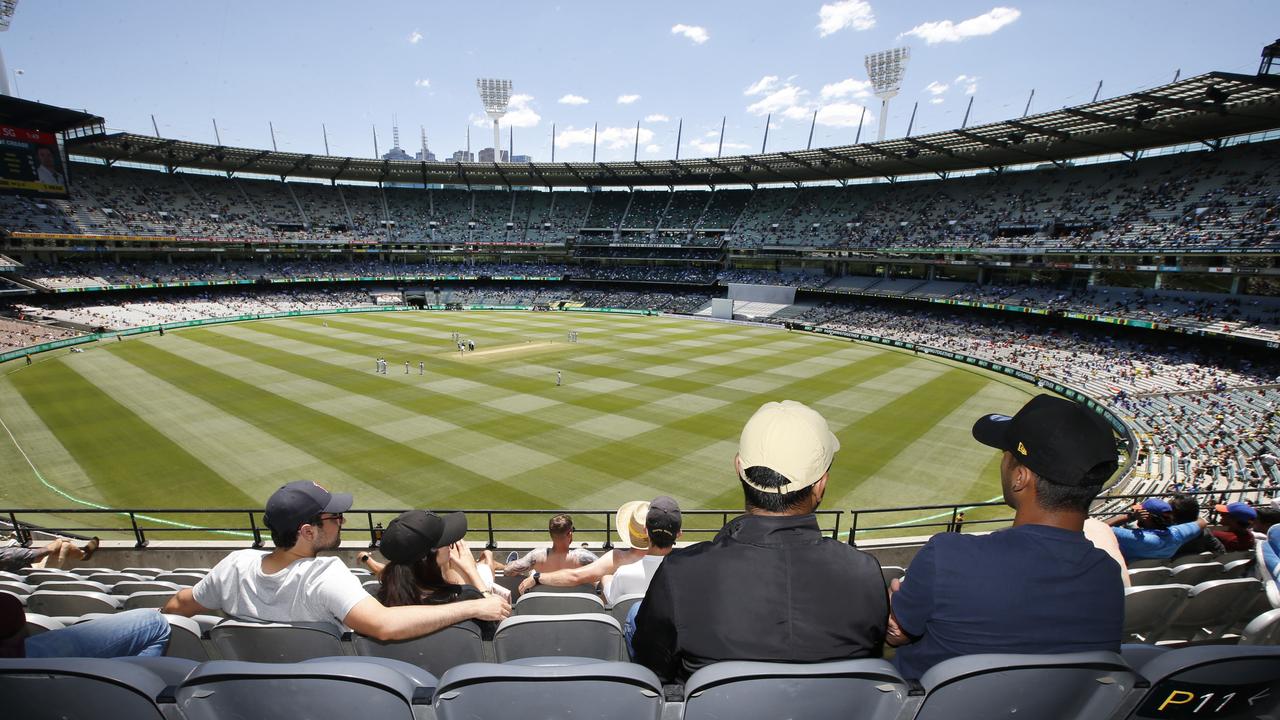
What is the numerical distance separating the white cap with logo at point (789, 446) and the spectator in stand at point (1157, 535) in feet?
20.2

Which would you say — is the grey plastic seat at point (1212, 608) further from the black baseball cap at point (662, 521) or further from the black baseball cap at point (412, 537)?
the black baseball cap at point (412, 537)

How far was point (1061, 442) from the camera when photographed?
104 inches

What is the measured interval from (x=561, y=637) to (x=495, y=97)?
4287 inches

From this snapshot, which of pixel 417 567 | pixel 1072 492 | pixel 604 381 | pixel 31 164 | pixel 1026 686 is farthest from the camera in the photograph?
pixel 31 164

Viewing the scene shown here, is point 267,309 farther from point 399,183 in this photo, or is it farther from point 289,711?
point 289,711

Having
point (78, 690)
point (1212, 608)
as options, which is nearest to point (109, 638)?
point (78, 690)

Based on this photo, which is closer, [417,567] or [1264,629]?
[1264,629]

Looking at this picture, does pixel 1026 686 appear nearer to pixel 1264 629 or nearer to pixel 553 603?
pixel 1264 629

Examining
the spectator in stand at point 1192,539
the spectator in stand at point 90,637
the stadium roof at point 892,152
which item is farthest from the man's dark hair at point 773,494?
the stadium roof at point 892,152

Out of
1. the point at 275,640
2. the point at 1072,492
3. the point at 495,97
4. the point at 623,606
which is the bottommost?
the point at 623,606

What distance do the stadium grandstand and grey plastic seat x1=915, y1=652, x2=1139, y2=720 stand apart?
0.05ft

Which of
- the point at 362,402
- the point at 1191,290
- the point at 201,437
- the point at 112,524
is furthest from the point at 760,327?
the point at 112,524

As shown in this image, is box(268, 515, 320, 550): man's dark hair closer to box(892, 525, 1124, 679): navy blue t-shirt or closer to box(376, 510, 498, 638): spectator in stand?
box(376, 510, 498, 638): spectator in stand

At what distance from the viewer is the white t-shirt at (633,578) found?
181 inches
